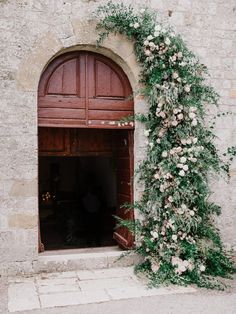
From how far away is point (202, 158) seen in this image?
5.59 meters

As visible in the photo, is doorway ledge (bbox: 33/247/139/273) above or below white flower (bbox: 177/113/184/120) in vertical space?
below

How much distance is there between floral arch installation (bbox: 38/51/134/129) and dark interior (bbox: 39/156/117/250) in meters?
2.21

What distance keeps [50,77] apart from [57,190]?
23.2 ft

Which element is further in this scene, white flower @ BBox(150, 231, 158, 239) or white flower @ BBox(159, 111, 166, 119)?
white flower @ BBox(159, 111, 166, 119)

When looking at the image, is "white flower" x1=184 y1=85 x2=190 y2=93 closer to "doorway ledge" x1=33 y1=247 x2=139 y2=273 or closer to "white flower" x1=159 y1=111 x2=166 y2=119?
"white flower" x1=159 y1=111 x2=166 y2=119

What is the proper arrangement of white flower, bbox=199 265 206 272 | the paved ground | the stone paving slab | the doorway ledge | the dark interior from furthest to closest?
1. the dark interior
2. the doorway ledge
3. white flower, bbox=199 265 206 272
4. the stone paving slab
5. the paved ground

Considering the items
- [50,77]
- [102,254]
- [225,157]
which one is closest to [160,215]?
[102,254]

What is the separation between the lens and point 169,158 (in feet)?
17.6

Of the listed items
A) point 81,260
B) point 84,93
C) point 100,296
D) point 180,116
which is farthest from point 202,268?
point 84,93

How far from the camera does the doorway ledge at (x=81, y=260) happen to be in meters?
5.19

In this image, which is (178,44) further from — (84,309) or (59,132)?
(84,309)

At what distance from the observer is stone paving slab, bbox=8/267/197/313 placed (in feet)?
14.0

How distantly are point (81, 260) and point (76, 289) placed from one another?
0.73 meters

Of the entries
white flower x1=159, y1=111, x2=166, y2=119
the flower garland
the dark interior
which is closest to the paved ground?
the flower garland
